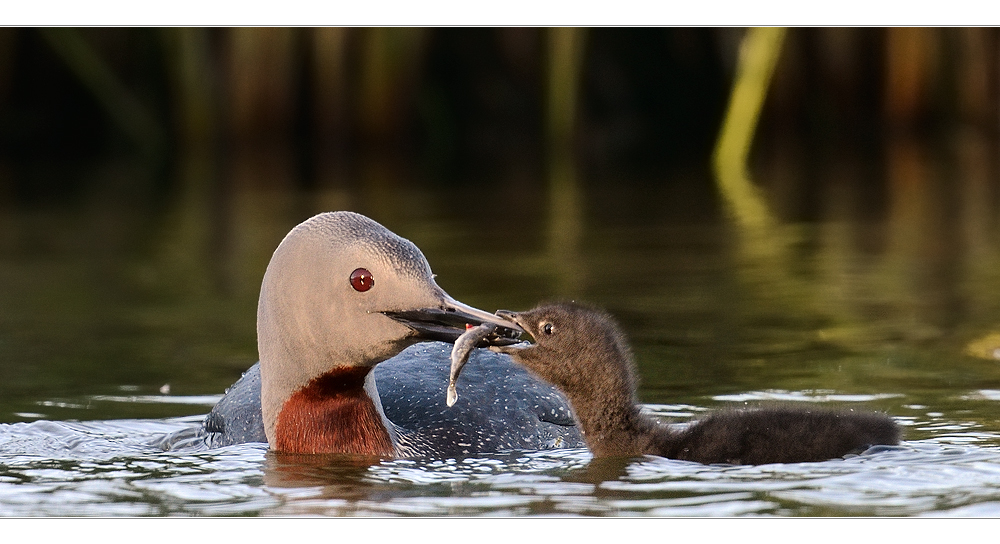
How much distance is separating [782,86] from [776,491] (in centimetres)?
1621

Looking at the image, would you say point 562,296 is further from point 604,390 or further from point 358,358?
point 358,358

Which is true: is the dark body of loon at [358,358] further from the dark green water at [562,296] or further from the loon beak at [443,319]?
the dark green water at [562,296]

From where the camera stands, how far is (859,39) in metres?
19.8

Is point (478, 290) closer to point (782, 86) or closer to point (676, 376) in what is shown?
point (676, 376)

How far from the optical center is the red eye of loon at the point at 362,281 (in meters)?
5.43

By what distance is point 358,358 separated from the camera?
5.50 metres

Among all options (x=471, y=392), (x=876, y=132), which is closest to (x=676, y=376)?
(x=471, y=392)

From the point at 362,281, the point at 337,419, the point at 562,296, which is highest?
the point at 562,296

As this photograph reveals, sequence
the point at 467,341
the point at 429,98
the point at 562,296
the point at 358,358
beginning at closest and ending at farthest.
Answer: the point at 467,341
the point at 358,358
the point at 562,296
the point at 429,98

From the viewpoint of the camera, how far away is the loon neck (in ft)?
18.5

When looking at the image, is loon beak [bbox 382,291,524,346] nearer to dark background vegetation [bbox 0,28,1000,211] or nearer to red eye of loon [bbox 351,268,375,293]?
red eye of loon [bbox 351,268,375,293]

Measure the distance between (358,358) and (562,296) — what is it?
406 cm

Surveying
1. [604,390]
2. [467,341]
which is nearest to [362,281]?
[467,341]

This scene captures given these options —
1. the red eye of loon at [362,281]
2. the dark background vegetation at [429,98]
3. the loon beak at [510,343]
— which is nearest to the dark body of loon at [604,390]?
the loon beak at [510,343]
